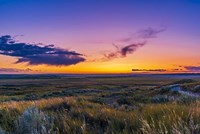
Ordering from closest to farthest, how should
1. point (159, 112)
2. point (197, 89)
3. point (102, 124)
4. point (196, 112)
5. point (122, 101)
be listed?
point (196, 112) → point (159, 112) → point (102, 124) → point (122, 101) → point (197, 89)

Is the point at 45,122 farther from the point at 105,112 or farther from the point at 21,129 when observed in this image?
the point at 105,112

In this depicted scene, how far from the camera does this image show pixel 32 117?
18.1 ft

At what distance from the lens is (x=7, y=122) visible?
7.10 meters

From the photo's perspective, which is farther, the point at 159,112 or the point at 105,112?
the point at 105,112

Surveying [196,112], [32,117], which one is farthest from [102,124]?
[196,112]

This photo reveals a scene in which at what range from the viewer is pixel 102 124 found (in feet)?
21.6

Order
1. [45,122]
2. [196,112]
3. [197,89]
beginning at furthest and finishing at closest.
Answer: [197,89], [45,122], [196,112]

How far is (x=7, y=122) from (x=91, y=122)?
2049 mm

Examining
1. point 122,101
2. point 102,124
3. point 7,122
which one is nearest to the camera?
point 102,124

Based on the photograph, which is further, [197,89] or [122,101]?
[197,89]

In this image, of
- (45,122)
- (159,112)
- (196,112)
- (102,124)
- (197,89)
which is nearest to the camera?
(196,112)

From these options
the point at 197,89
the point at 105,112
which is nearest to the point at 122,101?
the point at 197,89

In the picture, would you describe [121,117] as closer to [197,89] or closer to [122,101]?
[122,101]

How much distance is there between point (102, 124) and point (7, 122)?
2.35m
